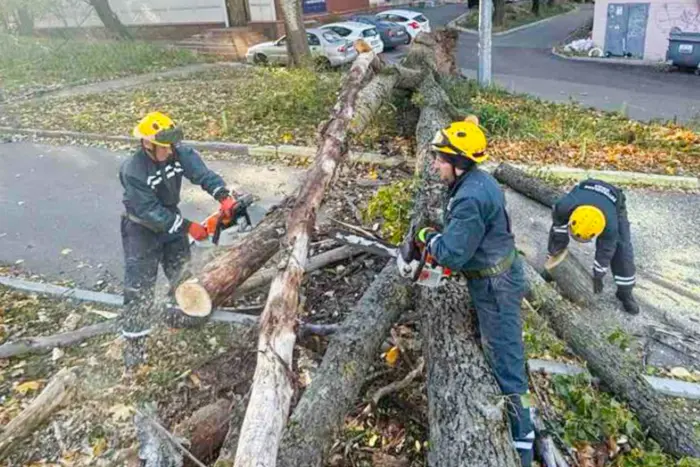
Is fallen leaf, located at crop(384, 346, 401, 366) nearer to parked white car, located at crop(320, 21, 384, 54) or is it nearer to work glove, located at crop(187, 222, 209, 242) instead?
work glove, located at crop(187, 222, 209, 242)

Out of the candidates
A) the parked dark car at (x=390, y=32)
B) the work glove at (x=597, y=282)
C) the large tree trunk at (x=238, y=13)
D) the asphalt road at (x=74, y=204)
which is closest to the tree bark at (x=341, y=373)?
the work glove at (x=597, y=282)

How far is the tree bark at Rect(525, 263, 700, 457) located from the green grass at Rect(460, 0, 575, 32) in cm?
2765

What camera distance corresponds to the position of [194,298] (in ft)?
12.9

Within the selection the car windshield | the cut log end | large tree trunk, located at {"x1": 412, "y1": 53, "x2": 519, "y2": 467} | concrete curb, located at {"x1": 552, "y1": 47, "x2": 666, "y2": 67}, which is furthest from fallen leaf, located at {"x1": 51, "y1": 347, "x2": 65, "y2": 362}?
concrete curb, located at {"x1": 552, "y1": 47, "x2": 666, "y2": 67}

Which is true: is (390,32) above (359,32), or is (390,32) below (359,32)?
below

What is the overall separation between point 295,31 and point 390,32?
9.27 m

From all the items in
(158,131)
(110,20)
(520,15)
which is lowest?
(520,15)

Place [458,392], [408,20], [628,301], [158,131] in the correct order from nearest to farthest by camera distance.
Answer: [458,392] < [158,131] < [628,301] < [408,20]

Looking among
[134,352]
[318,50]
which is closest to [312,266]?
[134,352]

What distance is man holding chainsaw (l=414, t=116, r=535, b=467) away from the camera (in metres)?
3.44

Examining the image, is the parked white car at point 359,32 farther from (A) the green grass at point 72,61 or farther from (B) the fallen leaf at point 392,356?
(B) the fallen leaf at point 392,356

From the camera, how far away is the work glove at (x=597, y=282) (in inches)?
210

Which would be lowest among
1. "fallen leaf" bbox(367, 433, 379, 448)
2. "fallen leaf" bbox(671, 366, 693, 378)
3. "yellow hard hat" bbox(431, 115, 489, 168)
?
"fallen leaf" bbox(671, 366, 693, 378)

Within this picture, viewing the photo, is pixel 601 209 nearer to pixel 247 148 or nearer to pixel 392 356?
pixel 392 356
